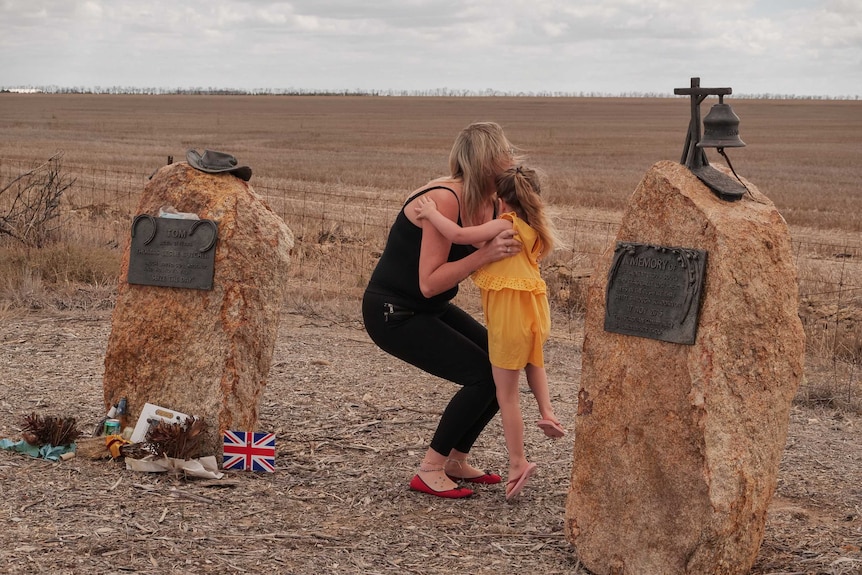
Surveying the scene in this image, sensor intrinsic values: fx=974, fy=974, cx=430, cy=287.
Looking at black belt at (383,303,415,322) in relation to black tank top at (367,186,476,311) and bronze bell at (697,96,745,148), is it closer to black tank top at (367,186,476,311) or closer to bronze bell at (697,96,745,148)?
black tank top at (367,186,476,311)

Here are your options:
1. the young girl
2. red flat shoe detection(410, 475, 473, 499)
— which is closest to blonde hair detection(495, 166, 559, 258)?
the young girl

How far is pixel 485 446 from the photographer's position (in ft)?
Result: 19.2

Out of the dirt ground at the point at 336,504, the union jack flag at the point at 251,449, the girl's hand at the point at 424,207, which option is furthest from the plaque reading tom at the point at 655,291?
the union jack flag at the point at 251,449

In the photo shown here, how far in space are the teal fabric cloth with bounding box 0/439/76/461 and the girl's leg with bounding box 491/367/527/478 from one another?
7.84 ft

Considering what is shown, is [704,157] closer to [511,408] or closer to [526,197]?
[526,197]

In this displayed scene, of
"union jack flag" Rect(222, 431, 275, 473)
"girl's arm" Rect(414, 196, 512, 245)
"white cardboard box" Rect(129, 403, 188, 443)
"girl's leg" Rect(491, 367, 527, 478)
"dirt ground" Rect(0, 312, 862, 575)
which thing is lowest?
"dirt ground" Rect(0, 312, 862, 575)

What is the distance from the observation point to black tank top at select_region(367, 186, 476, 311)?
475 cm

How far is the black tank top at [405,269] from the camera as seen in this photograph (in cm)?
475

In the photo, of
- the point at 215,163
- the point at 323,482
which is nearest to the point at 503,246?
the point at 323,482

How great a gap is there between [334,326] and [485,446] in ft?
10.2

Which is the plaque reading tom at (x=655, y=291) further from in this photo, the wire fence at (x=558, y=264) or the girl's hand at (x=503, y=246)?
the wire fence at (x=558, y=264)

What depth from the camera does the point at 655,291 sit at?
12.9 feet

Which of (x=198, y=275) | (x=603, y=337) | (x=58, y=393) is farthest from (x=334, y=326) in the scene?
(x=603, y=337)

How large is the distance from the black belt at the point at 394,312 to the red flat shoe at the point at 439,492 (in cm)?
85
